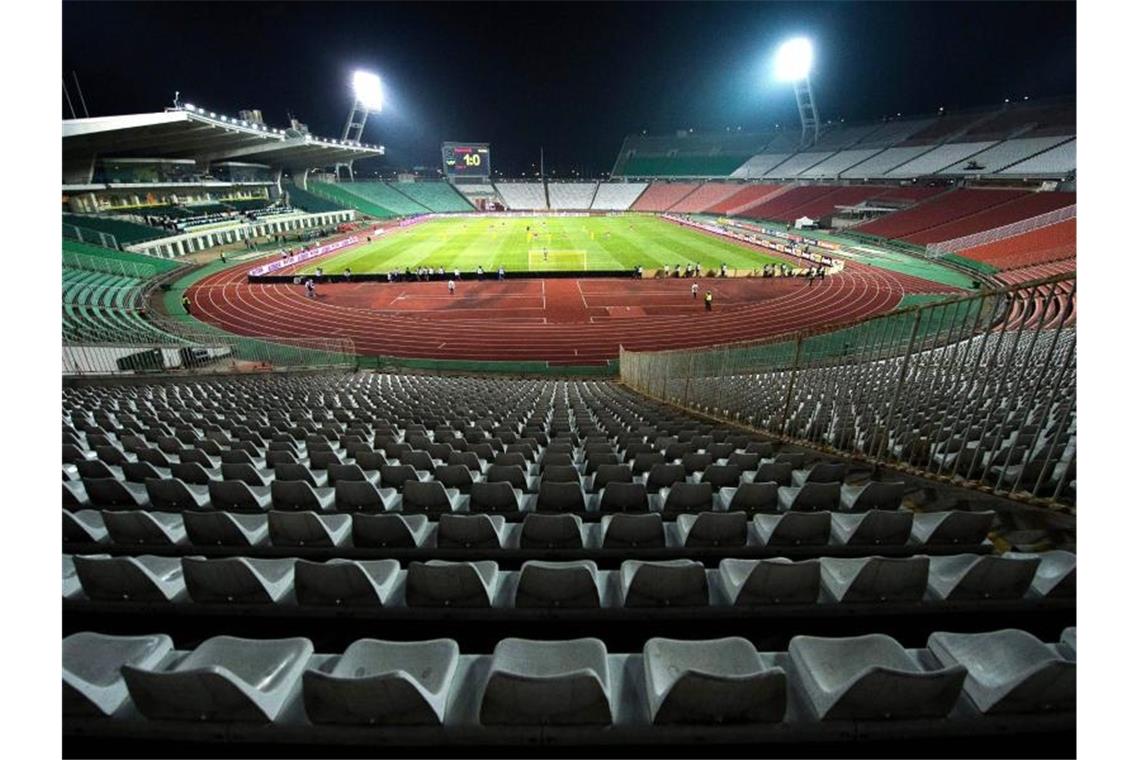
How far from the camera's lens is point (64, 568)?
3373 millimetres

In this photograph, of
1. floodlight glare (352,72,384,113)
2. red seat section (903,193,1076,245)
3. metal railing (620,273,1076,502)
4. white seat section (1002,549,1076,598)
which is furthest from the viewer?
floodlight glare (352,72,384,113)

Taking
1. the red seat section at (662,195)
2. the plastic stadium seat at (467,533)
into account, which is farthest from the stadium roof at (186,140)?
the red seat section at (662,195)

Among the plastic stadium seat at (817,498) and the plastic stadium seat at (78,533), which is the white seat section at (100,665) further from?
the plastic stadium seat at (817,498)

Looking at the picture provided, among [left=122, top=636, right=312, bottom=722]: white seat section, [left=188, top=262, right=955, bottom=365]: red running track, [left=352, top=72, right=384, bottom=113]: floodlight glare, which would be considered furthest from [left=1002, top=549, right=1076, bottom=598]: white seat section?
[left=352, top=72, right=384, bottom=113]: floodlight glare

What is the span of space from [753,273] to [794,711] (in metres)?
37.4

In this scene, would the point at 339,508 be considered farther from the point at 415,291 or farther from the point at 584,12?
the point at 584,12

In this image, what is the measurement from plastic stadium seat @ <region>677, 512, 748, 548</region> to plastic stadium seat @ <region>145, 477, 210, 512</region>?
459 cm

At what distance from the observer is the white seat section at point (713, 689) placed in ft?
6.46

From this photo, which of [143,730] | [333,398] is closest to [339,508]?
[143,730]

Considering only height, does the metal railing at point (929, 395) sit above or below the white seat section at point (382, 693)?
above

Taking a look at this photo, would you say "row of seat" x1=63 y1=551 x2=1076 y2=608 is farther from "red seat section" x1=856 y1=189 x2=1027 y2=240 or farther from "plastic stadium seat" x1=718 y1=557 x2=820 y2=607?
"red seat section" x1=856 y1=189 x2=1027 y2=240

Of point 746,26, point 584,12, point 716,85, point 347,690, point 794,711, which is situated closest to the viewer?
point 347,690

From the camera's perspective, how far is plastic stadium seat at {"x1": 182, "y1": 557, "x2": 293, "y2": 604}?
2.86m

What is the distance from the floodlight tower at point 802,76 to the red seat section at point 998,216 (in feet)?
161
